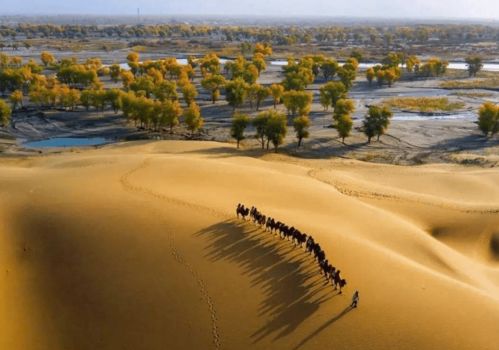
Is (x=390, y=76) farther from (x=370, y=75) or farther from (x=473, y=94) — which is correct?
(x=473, y=94)

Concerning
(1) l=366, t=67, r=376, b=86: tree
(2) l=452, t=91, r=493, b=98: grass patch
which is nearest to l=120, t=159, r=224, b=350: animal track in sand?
(2) l=452, t=91, r=493, b=98: grass patch

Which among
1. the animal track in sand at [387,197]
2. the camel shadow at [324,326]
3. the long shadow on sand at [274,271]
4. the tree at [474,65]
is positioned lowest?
the animal track in sand at [387,197]

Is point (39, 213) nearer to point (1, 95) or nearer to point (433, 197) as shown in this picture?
point (433, 197)

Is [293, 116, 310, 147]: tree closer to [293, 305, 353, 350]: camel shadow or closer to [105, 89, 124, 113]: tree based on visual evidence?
[105, 89, 124, 113]: tree

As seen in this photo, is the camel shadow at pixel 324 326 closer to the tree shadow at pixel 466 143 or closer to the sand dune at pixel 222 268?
the sand dune at pixel 222 268

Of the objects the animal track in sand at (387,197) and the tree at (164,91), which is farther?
the tree at (164,91)

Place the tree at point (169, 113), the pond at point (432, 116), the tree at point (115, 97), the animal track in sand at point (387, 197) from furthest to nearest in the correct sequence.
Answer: the pond at point (432, 116) < the tree at point (115, 97) < the tree at point (169, 113) < the animal track in sand at point (387, 197)

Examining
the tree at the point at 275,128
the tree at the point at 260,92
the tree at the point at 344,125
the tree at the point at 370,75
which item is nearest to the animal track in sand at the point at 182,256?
the tree at the point at 275,128

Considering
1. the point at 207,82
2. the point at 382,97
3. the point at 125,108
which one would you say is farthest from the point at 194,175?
the point at 382,97
